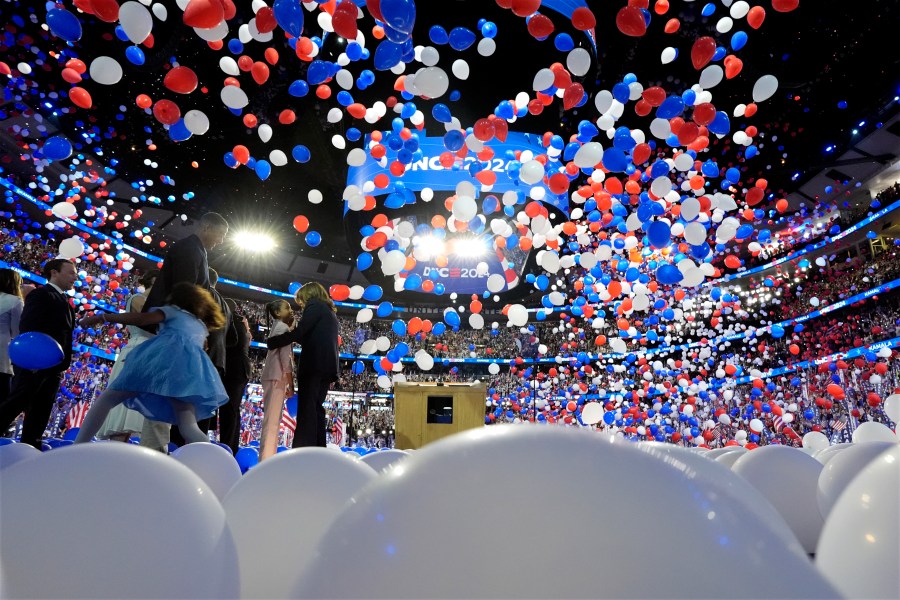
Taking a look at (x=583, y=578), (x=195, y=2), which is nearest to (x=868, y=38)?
(x=195, y=2)

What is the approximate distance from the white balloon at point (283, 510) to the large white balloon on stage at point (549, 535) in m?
0.49

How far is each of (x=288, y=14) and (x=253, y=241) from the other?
14814mm

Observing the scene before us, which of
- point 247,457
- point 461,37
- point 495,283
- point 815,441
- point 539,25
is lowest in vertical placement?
point 247,457

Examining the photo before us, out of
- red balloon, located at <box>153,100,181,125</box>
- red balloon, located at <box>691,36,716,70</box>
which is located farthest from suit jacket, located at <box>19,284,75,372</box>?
red balloon, located at <box>691,36,716,70</box>

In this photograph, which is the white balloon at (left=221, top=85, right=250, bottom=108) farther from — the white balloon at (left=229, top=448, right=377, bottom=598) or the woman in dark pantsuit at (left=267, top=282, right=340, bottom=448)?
the white balloon at (left=229, top=448, right=377, bottom=598)

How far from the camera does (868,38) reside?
309 inches

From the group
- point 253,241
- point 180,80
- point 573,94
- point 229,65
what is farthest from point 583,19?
point 253,241

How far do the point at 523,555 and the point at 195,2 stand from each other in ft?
10.5

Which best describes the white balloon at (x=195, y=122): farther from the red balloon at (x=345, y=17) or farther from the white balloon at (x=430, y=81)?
the white balloon at (x=430, y=81)

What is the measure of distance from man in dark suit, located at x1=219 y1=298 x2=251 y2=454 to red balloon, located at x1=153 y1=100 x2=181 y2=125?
145 centimetres

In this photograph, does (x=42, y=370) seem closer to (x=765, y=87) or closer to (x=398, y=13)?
(x=398, y=13)

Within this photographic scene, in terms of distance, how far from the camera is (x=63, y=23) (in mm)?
2879

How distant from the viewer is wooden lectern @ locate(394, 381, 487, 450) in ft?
18.5

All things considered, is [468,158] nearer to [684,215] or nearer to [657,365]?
[684,215]
